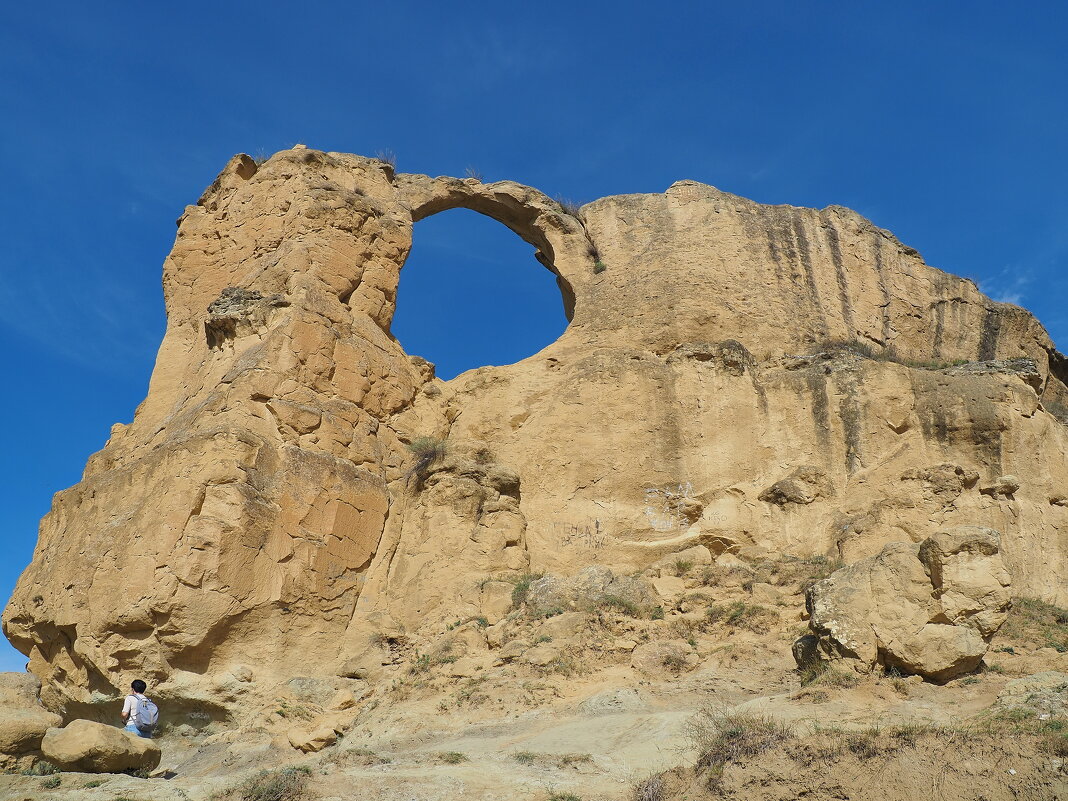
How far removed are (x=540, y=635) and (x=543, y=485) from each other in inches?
160

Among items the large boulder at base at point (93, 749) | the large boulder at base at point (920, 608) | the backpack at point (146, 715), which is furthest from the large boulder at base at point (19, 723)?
the large boulder at base at point (920, 608)

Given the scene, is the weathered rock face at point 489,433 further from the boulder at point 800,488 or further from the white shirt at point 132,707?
the white shirt at point 132,707

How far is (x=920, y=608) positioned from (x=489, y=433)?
8.72 meters

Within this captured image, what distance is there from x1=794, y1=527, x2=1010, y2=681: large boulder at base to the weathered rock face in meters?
3.46

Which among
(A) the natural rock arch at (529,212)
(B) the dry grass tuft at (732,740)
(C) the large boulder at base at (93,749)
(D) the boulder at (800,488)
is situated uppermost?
(A) the natural rock arch at (529,212)

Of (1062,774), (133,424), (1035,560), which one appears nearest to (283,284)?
(133,424)

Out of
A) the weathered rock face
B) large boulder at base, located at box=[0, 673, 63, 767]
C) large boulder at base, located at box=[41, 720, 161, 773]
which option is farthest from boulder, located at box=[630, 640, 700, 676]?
large boulder at base, located at box=[0, 673, 63, 767]

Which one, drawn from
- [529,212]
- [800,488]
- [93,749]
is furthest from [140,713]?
[529,212]

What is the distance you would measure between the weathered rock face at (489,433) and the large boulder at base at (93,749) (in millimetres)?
2237

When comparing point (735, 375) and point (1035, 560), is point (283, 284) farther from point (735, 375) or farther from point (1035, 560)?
point (1035, 560)

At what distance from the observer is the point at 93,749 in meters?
10.9

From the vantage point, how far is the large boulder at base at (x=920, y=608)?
36.0ft

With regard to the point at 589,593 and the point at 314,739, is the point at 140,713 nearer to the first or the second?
the point at 314,739

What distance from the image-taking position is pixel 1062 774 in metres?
8.20
